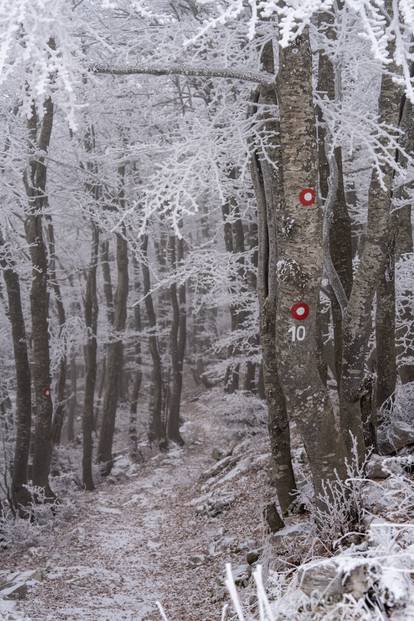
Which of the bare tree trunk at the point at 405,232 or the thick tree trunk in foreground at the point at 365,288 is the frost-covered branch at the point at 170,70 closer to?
the thick tree trunk in foreground at the point at 365,288

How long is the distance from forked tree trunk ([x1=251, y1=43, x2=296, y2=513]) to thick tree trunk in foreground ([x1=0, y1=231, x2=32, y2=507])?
5.67 metres

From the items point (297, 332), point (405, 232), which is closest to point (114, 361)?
point (405, 232)

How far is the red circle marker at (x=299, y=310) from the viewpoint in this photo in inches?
180

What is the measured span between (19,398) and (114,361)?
14.9 feet

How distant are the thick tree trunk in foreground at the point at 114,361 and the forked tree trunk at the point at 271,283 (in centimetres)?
848

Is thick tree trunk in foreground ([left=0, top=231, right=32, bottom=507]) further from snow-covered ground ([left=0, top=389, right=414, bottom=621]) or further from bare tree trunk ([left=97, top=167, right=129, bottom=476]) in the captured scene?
bare tree trunk ([left=97, top=167, right=129, bottom=476])

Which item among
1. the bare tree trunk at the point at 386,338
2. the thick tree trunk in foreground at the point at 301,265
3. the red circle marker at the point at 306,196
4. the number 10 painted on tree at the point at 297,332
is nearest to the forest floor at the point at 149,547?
the thick tree trunk in foreground at the point at 301,265

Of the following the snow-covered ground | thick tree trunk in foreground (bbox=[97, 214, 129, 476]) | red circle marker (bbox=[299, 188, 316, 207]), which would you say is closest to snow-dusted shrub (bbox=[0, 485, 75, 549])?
the snow-covered ground

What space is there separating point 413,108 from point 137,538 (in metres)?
7.85

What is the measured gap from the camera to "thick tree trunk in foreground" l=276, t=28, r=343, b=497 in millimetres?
4453

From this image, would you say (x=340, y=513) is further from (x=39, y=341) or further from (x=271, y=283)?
(x=39, y=341)

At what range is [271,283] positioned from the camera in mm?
6020

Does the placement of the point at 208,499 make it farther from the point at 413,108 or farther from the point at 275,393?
the point at 413,108

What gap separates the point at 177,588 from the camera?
270 inches
